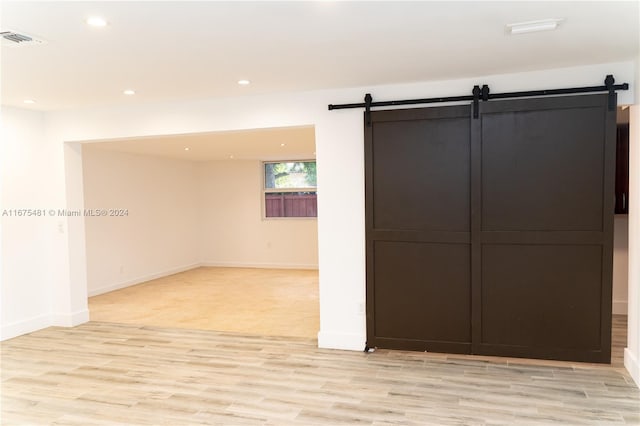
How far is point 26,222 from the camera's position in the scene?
491 centimetres

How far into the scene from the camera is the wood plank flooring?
9.48 ft

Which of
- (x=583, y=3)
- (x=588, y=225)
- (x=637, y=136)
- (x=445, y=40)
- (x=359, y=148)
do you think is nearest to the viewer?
(x=583, y=3)

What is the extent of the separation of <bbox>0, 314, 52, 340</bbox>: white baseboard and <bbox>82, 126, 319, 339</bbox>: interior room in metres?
0.65

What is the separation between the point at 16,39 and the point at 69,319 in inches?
134

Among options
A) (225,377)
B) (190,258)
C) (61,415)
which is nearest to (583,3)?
(225,377)

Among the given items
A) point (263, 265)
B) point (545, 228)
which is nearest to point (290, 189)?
point (263, 265)

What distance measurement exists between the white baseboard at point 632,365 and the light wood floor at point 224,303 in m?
2.66

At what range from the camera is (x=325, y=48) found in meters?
2.96

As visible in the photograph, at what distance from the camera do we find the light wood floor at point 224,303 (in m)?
5.12

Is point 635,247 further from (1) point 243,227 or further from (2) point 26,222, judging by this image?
(1) point 243,227

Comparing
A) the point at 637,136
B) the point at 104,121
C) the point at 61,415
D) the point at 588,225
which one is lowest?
the point at 61,415

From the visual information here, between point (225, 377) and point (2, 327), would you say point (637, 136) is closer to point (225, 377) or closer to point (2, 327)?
point (225, 377)

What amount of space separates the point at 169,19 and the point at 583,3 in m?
2.11

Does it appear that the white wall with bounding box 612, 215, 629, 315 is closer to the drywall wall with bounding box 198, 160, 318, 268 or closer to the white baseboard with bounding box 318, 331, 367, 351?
the white baseboard with bounding box 318, 331, 367, 351
